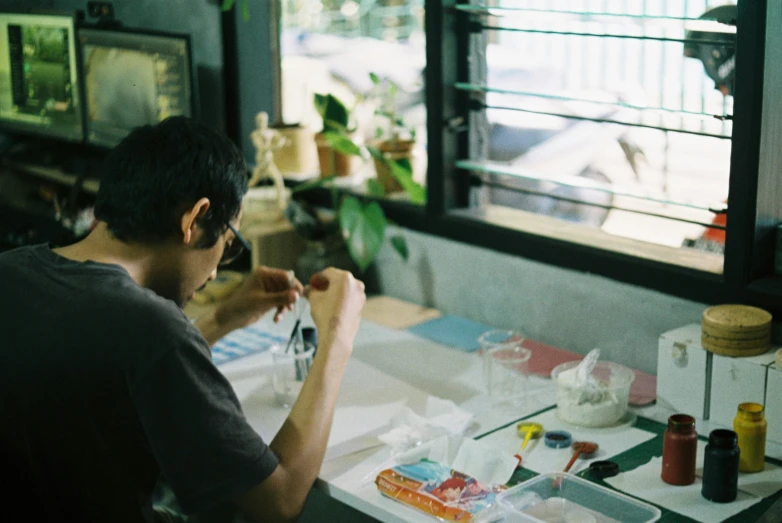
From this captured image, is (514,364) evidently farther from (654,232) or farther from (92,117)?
(92,117)

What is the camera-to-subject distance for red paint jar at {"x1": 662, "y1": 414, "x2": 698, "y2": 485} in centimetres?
152

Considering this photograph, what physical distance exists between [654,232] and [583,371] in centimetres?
60

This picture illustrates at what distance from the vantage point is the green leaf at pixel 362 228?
245cm

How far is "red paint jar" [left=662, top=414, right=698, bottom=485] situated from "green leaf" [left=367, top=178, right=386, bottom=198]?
1202mm

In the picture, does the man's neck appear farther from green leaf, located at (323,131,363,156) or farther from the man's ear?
green leaf, located at (323,131,363,156)

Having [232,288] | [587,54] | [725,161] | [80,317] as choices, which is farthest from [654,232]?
[80,317]

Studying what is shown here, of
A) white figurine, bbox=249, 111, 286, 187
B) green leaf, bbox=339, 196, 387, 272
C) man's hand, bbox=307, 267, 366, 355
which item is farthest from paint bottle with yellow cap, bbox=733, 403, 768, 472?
white figurine, bbox=249, 111, 286, 187

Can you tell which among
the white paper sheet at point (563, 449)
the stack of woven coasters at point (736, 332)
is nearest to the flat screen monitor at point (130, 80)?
the white paper sheet at point (563, 449)

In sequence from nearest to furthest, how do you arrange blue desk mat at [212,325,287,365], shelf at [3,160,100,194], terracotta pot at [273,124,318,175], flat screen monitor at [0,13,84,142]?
blue desk mat at [212,325,287,365] < terracotta pot at [273,124,318,175] < flat screen monitor at [0,13,84,142] < shelf at [3,160,100,194]

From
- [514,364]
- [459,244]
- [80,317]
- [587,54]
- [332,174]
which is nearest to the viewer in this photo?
[80,317]

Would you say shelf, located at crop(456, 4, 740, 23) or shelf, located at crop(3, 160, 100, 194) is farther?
shelf, located at crop(3, 160, 100, 194)

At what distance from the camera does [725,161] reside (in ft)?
6.18

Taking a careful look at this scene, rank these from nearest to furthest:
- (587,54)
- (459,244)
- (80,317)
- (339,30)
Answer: (80,317)
(459,244)
(587,54)
(339,30)

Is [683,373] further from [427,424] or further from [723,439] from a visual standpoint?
[427,424]
